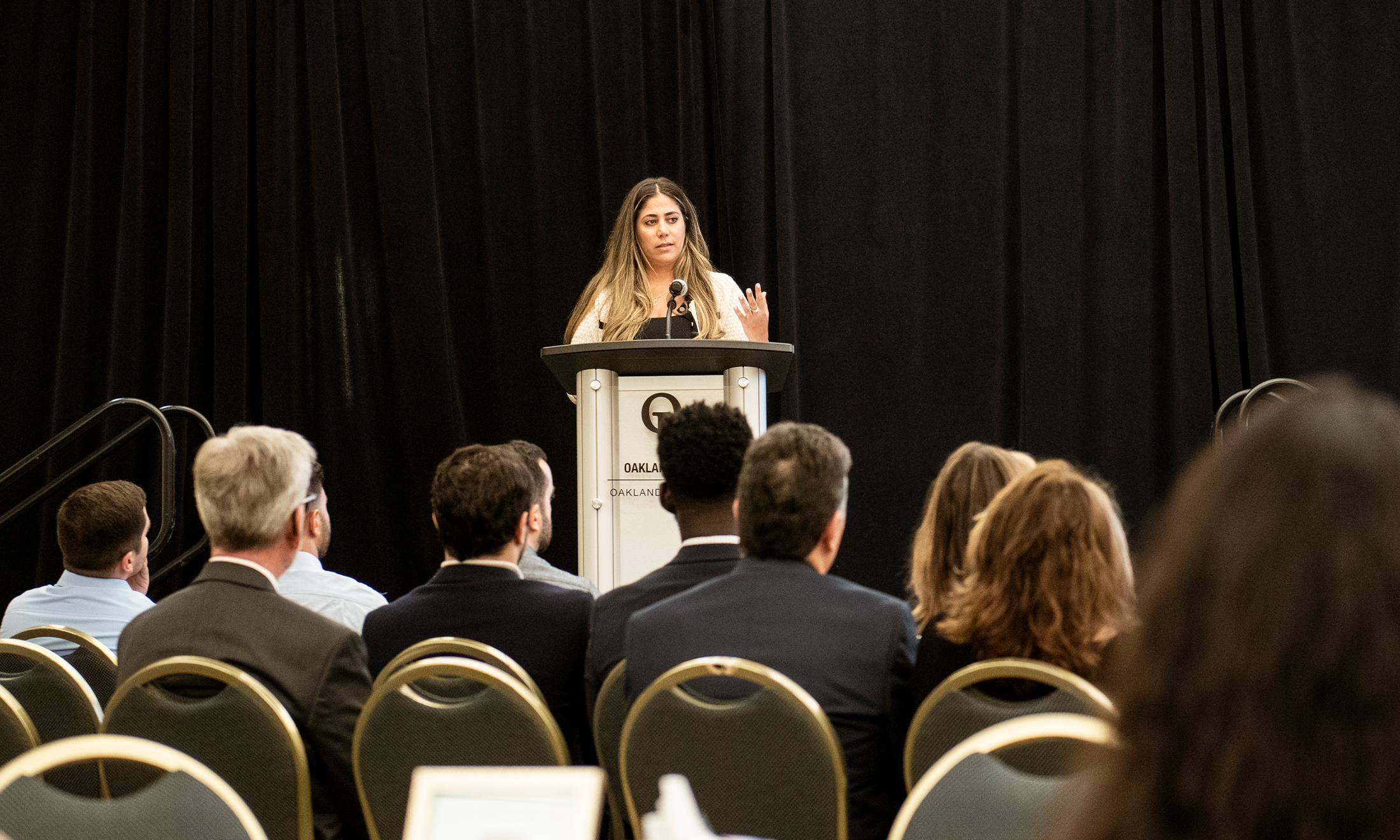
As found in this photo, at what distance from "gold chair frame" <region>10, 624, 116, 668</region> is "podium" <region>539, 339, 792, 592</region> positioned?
121cm

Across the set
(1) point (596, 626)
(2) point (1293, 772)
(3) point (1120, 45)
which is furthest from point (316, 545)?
(3) point (1120, 45)

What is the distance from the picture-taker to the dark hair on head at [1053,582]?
1.76 metres

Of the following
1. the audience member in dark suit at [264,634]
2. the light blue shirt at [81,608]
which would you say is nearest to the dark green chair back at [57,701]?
the audience member in dark suit at [264,634]

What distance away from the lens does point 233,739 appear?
1.74 metres

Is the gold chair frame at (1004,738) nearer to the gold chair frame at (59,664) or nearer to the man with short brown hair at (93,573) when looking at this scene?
the gold chair frame at (59,664)

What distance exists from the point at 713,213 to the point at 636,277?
1.19m

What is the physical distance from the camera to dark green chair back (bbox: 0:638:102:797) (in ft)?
6.84

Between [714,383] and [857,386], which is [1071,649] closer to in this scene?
[714,383]

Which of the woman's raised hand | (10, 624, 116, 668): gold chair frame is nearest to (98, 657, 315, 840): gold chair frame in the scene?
(10, 624, 116, 668): gold chair frame

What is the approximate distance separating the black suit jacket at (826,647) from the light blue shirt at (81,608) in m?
1.65

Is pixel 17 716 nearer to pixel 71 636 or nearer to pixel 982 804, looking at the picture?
pixel 71 636

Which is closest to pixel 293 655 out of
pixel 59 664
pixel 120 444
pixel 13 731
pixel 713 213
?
pixel 13 731

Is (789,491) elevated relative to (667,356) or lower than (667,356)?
lower

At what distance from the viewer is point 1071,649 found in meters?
1.76
